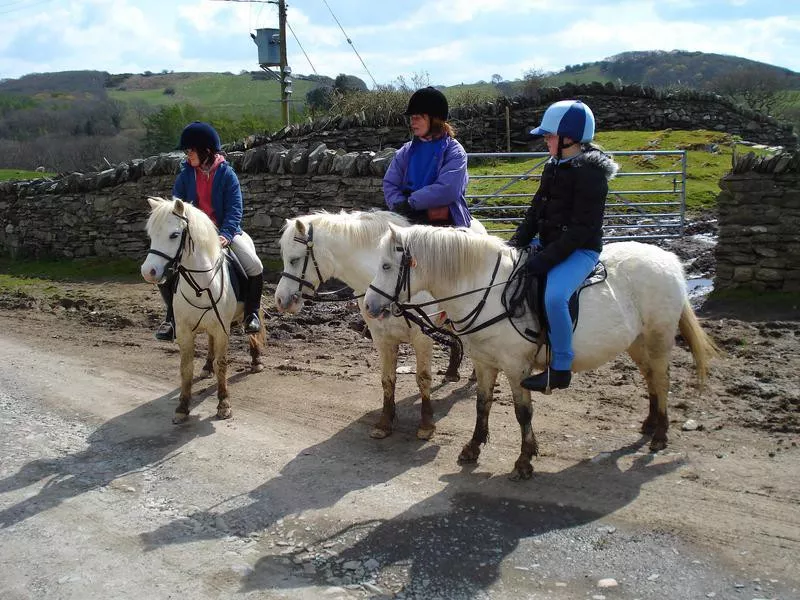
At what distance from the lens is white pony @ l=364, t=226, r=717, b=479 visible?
502 centimetres

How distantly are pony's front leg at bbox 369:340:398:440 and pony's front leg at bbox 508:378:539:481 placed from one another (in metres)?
1.33

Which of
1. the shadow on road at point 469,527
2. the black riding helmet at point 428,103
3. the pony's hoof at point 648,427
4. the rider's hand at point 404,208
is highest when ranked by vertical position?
the black riding helmet at point 428,103

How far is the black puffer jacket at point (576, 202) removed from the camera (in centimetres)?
496

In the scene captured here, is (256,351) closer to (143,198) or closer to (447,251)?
(447,251)

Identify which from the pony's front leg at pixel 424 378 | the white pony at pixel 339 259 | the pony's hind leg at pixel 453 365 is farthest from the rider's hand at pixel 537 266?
the pony's hind leg at pixel 453 365

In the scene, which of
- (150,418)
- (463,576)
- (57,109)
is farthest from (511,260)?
(57,109)

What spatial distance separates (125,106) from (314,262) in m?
79.9

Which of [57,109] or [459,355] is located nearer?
[459,355]

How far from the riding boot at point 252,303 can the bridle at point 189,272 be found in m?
0.47

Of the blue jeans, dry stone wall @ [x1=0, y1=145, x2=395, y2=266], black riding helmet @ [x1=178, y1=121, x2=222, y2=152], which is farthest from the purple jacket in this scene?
dry stone wall @ [x1=0, y1=145, x2=395, y2=266]

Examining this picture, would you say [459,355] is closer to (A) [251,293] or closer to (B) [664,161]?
(A) [251,293]

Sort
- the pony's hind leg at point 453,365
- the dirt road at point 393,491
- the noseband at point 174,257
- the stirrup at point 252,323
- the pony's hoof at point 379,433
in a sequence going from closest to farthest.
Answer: the dirt road at point 393,491, the pony's hoof at point 379,433, the noseband at point 174,257, the stirrup at point 252,323, the pony's hind leg at point 453,365

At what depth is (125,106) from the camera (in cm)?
7781

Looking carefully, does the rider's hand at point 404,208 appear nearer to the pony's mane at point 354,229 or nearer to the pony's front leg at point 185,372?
the pony's mane at point 354,229
